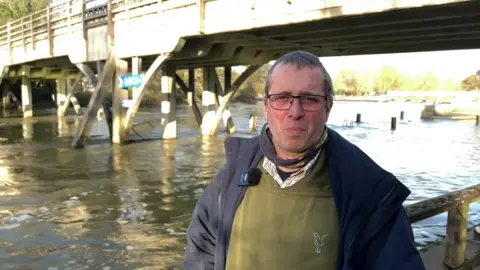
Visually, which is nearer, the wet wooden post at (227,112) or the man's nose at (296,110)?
the man's nose at (296,110)

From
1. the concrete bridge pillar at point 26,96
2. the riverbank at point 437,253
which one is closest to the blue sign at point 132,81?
the riverbank at point 437,253

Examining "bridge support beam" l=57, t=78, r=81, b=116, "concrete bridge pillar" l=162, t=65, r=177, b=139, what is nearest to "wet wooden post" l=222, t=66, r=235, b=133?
"concrete bridge pillar" l=162, t=65, r=177, b=139

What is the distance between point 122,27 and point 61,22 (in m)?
4.33

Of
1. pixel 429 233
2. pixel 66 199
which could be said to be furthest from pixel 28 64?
pixel 429 233

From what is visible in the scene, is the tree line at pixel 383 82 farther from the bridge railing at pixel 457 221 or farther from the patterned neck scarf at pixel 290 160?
the patterned neck scarf at pixel 290 160

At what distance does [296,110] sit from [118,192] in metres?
6.65

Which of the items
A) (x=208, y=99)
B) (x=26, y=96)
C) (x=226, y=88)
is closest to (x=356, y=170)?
(x=208, y=99)

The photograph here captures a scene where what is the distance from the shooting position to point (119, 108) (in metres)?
13.0

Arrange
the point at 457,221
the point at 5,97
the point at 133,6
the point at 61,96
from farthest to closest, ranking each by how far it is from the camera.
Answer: the point at 5,97 → the point at 61,96 → the point at 133,6 → the point at 457,221

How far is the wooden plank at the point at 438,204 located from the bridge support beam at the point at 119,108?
11.3 meters

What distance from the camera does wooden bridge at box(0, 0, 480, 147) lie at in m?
7.98

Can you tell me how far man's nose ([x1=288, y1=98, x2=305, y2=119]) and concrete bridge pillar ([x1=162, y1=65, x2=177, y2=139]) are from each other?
13455 millimetres

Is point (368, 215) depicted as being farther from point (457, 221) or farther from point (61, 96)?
point (61, 96)

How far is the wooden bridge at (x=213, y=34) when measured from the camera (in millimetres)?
7980
